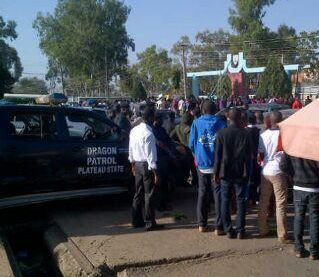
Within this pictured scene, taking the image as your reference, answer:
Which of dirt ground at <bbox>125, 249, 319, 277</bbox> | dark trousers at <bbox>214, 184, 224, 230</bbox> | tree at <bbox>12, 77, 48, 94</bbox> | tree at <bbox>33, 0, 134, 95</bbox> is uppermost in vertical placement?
tree at <bbox>33, 0, 134, 95</bbox>

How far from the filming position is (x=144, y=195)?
682cm

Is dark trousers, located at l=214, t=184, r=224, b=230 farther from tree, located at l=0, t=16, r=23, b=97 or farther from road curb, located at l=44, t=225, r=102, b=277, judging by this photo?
tree, located at l=0, t=16, r=23, b=97

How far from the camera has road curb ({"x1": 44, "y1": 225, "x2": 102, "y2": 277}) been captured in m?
5.49

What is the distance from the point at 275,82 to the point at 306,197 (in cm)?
3793

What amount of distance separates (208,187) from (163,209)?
5.20ft

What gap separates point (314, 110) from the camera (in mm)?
3303

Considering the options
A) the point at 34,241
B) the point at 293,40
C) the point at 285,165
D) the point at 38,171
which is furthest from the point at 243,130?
the point at 293,40

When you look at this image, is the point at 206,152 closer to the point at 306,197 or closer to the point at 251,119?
the point at 306,197

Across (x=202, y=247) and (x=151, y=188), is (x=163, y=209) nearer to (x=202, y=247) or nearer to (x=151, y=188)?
(x=151, y=188)

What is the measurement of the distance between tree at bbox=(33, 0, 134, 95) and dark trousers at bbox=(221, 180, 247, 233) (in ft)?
186

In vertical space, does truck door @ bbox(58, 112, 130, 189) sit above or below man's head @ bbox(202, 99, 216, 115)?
below

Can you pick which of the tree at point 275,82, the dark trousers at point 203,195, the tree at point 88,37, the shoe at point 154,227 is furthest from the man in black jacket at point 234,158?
the tree at point 88,37

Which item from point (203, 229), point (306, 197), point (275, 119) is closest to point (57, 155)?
point (203, 229)

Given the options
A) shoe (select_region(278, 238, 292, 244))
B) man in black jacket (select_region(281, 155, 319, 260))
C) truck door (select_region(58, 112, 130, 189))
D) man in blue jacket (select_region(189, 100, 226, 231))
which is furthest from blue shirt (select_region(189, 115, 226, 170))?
truck door (select_region(58, 112, 130, 189))
